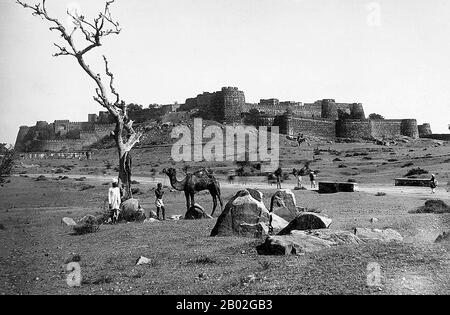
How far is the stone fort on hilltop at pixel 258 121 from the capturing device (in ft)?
229

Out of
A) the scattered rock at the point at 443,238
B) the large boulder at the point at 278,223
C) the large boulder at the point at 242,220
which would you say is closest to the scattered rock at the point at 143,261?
the large boulder at the point at 242,220

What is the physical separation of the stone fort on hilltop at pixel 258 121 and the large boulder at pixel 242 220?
55.3 metres

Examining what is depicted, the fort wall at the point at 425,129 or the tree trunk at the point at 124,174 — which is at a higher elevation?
the fort wall at the point at 425,129

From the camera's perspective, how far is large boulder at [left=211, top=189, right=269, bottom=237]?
444 inches

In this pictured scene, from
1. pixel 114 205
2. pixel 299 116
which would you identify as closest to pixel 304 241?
pixel 114 205

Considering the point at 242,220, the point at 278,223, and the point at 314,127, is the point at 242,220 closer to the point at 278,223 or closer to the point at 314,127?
the point at 278,223

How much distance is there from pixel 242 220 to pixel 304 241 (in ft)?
8.15

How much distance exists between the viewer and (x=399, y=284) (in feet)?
22.3

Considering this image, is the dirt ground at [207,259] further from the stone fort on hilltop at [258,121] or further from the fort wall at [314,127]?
the stone fort on hilltop at [258,121]

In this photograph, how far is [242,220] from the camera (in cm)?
1139

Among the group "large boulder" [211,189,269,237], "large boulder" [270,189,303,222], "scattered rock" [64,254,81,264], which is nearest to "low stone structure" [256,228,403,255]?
"large boulder" [211,189,269,237]
